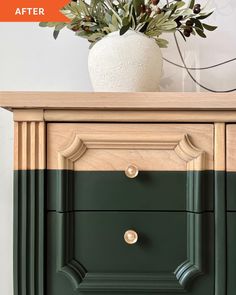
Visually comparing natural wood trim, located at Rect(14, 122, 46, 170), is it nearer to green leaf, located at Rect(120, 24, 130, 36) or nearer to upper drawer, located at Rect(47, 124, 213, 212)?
upper drawer, located at Rect(47, 124, 213, 212)

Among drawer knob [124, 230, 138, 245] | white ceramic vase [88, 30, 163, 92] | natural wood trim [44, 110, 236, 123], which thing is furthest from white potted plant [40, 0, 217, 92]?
drawer knob [124, 230, 138, 245]

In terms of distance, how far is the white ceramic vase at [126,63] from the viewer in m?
0.94

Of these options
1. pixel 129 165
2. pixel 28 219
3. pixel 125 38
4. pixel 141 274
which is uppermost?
pixel 125 38

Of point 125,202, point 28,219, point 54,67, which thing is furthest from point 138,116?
point 54,67

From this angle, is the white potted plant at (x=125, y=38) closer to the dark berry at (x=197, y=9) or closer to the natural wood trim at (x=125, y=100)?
the dark berry at (x=197, y=9)

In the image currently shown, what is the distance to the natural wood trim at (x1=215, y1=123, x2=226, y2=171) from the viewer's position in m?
0.87

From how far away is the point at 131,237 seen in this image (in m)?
0.86

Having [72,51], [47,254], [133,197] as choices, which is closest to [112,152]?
[133,197]

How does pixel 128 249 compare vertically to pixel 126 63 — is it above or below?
below

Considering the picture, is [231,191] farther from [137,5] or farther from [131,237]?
[137,5]

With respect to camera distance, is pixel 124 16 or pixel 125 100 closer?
pixel 125 100

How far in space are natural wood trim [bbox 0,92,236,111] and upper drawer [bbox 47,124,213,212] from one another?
5cm

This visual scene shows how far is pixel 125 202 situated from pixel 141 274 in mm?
146

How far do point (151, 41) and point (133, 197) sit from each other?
35 cm
